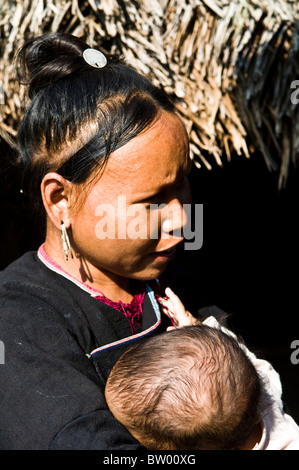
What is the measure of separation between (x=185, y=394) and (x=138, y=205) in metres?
0.42

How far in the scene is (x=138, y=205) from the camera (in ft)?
4.22

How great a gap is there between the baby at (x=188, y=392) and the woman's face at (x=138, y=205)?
0.21m

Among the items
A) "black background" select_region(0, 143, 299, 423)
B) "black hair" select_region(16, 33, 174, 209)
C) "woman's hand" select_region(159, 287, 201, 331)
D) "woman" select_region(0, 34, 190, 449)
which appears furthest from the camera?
"black background" select_region(0, 143, 299, 423)

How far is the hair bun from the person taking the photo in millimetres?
1394

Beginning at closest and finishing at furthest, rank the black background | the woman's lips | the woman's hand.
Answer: the woman's lips < the woman's hand < the black background

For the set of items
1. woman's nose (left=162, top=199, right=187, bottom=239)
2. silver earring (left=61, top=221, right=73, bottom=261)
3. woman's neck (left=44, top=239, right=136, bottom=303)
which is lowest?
woman's neck (left=44, top=239, right=136, bottom=303)

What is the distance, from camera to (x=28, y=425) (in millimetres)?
1113

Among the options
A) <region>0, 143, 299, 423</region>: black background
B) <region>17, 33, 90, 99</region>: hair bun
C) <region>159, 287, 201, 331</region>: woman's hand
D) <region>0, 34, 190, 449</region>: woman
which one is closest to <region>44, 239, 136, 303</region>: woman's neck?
<region>0, 34, 190, 449</region>: woman

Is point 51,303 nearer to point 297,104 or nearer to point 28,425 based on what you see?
point 28,425

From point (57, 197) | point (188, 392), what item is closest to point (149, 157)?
point (57, 197)

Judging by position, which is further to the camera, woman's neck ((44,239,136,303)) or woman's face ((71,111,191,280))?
woman's neck ((44,239,136,303))

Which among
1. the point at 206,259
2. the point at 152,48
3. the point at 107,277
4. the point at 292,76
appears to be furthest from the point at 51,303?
the point at 206,259

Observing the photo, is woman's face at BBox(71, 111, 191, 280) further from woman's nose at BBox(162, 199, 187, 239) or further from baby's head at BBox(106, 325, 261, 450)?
baby's head at BBox(106, 325, 261, 450)

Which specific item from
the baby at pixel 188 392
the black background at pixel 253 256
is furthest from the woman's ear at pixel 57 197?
the black background at pixel 253 256
